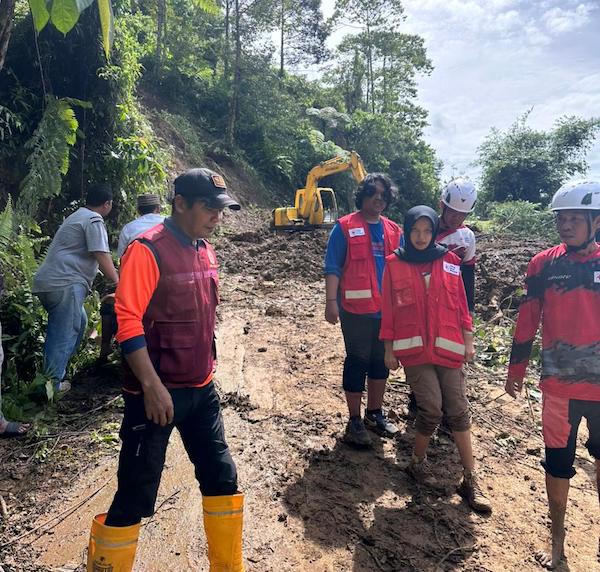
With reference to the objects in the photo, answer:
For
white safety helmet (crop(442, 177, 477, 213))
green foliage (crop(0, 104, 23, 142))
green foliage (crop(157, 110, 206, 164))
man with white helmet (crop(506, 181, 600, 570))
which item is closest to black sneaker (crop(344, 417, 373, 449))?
man with white helmet (crop(506, 181, 600, 570))

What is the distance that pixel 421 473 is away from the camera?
300cm

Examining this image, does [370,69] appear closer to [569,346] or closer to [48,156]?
[48,156]

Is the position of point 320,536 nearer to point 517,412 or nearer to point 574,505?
point 574,505

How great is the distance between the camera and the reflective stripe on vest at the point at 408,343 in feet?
9.22

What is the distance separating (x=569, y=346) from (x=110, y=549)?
93.0 inches

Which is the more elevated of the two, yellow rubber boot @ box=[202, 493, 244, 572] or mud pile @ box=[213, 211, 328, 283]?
mud pile @ box=[213, 211, 328, 283]

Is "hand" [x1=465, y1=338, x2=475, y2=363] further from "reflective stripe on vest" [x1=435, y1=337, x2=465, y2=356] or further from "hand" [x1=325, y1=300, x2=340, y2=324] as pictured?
"hand" [x1=325, y1=300, x2=340, y2=324]

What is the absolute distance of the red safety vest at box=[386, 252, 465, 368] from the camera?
110 inches

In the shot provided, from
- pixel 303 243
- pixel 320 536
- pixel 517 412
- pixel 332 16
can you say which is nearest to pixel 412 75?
pixel 332 16

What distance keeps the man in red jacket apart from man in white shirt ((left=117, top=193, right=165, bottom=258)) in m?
1.61

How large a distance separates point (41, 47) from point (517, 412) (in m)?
7.63

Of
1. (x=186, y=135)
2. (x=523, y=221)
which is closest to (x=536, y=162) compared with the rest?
(x=523, y=221)

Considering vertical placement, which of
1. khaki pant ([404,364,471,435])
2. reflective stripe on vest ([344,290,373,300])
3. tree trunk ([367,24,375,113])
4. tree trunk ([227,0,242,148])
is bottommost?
khaki pant ([404,364,471,435])

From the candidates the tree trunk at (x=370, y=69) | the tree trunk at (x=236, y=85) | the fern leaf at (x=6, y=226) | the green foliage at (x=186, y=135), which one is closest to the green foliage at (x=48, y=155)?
the fern leaf at (x=6, y=226)
